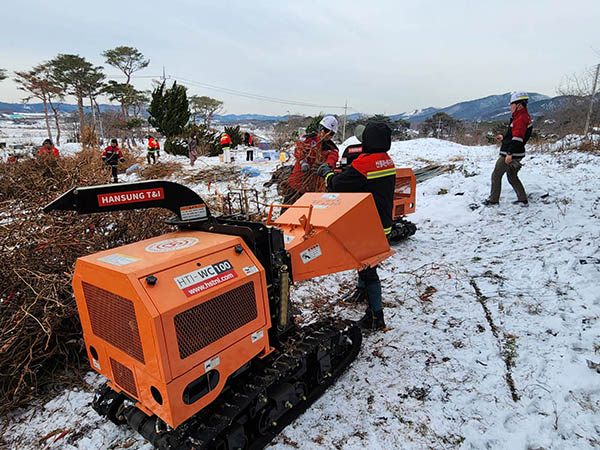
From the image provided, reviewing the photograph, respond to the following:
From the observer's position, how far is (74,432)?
9.96 feet

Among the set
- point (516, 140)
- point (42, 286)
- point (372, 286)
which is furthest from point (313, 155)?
point (42, 286)

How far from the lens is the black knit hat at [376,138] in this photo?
3.89m

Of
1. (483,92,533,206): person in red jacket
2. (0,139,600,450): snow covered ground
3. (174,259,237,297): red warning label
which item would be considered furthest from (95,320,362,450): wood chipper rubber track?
(483,92,533,206): person in red jacket

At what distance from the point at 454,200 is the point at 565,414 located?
6431 millimetres

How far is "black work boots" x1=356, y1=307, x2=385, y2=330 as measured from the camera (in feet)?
13.8

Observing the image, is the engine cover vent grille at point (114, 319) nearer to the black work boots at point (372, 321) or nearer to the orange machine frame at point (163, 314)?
the orange machine frame at point (163, 314)

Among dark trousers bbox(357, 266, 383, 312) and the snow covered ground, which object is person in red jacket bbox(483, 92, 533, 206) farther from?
dark trousers bbox(357, 266, 383, 312)

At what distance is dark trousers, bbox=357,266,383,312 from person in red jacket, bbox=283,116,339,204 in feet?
8.21

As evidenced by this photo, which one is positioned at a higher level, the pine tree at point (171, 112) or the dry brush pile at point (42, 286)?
the pine tree at point (171, 112)

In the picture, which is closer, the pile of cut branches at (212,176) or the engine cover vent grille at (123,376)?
the engine cover vent grille at (123,376)

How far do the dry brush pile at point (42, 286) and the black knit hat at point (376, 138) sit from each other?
11.1ft

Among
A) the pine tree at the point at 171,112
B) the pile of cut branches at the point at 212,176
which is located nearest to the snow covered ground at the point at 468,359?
the pile of cut branches at the point at 212,176

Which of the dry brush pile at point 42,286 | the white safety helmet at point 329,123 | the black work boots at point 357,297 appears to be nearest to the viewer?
the dry brush pile at point 42,286

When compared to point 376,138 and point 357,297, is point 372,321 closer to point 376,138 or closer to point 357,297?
point 357,297
